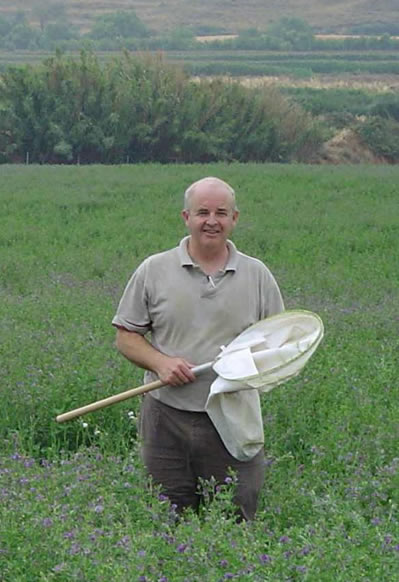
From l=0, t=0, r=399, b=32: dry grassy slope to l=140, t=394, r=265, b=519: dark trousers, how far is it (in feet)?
453

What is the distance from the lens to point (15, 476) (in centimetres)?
587

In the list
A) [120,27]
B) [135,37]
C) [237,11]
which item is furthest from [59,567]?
[237,11]

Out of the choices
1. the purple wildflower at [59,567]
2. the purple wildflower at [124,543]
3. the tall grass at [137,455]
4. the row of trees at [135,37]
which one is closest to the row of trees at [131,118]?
the tall grass at [137,455]

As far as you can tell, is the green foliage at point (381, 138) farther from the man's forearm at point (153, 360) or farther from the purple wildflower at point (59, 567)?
the purple wildflower at point (59, 567)

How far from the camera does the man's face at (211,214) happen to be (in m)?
5.67

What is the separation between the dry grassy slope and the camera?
14500 cm

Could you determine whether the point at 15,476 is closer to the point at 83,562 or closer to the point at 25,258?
the point at 83,562

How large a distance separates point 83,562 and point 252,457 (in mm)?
1343

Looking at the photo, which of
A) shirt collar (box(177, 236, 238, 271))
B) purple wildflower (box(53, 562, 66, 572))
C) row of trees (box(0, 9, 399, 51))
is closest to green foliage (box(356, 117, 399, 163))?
shirt collar (box(177, 236, 238, 271))

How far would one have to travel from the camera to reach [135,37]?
452 feet

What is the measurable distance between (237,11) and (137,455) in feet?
488

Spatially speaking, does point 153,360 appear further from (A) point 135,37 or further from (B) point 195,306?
(A) point 135,37

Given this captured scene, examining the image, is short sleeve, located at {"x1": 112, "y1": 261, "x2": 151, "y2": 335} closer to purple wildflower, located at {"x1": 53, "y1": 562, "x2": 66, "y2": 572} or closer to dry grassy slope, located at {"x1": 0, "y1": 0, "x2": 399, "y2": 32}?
purple wildflower, located at {"x1": 53, "y1": 562, "x2": 66, "y2": 572}

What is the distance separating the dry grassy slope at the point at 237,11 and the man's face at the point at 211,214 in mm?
138195
